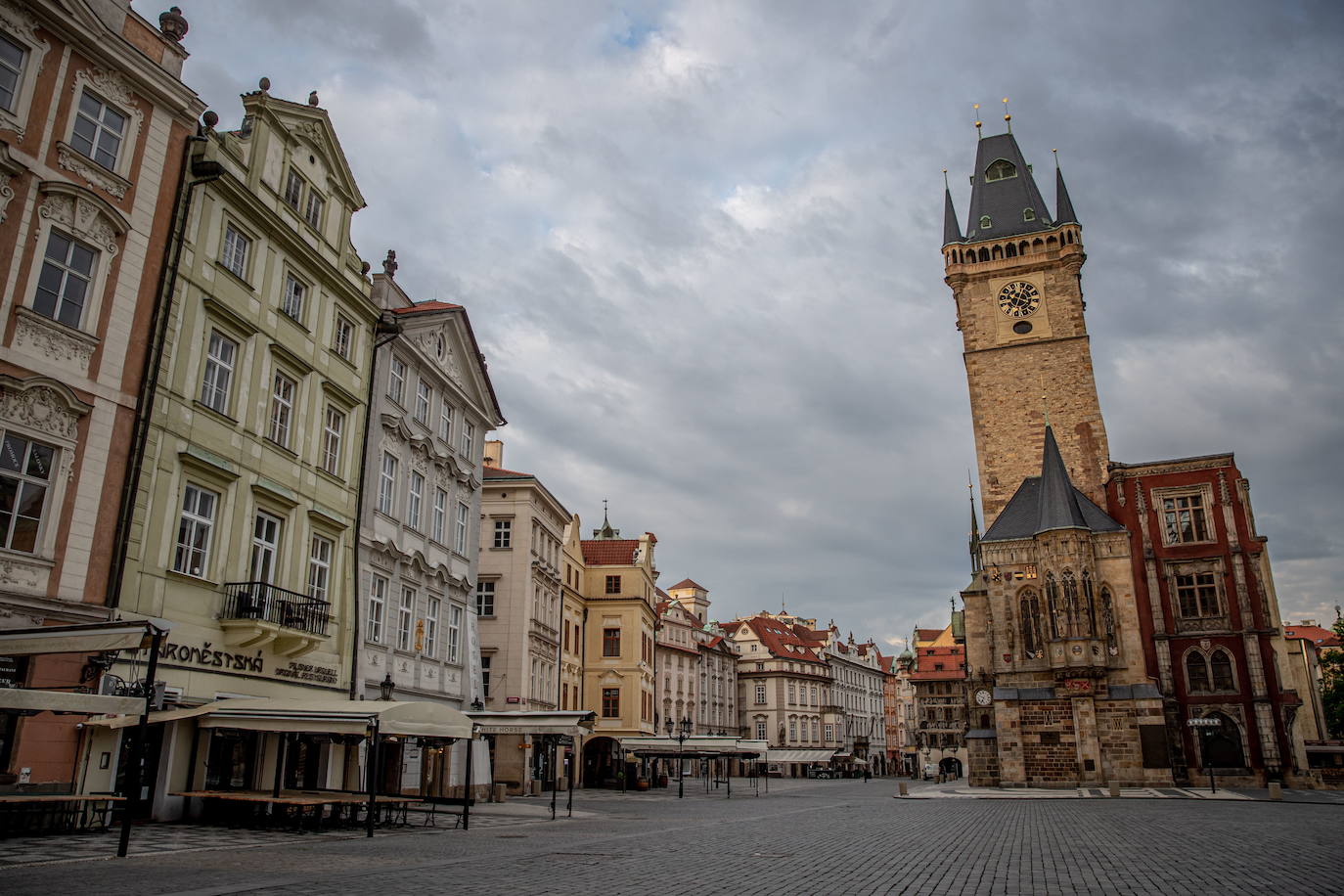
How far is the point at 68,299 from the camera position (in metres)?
16.9

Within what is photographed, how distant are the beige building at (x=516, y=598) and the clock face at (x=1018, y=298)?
3384 cm

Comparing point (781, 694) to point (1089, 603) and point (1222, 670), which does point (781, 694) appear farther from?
point (1222, 670)

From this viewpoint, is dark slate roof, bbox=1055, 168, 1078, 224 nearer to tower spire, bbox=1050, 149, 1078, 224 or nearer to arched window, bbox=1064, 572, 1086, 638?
tower spire, bbox=1050, 149, 1078, 224

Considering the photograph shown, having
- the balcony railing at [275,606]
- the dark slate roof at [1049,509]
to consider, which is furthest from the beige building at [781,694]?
the balcony railing at [275,606]

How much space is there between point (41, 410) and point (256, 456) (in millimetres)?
5704

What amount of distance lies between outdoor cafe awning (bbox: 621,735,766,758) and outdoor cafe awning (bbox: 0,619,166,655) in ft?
99.7

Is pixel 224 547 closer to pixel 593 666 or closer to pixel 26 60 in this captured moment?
pixel 26 60

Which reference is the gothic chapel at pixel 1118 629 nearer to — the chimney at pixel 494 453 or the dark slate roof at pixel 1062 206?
the dark slate roof at pixel 1062 206

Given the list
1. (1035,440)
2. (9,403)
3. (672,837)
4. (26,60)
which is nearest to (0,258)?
(9,403)

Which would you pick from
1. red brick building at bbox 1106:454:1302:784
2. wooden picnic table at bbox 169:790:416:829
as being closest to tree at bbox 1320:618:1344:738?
red brick building at bbox 1106:454:1302:784


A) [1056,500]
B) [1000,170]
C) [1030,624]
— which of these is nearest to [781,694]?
[1030,624]

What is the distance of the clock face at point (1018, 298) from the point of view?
6219 cm

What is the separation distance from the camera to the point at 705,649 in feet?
302

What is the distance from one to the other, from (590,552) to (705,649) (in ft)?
106
